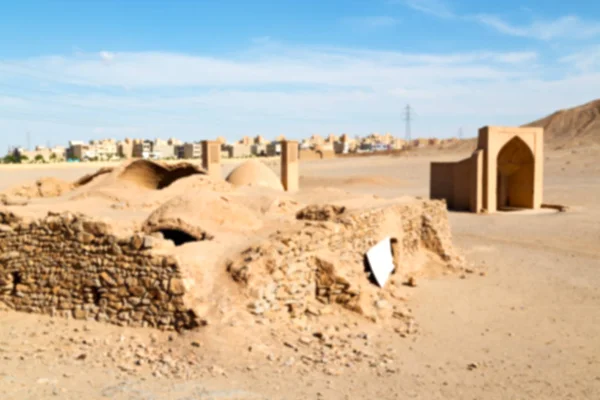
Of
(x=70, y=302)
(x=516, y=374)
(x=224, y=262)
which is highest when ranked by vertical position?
(x=224, y=262)

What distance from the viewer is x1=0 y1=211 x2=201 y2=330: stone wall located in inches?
285

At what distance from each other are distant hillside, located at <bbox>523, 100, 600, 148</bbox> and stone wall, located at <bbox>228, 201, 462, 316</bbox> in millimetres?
47789

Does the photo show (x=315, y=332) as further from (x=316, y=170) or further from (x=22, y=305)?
(x=316, y=170)

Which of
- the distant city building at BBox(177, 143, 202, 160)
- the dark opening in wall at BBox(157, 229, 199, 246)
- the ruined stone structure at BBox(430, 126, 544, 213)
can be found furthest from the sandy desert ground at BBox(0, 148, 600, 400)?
the distant city building at BBox(177, 143, 202, 160)

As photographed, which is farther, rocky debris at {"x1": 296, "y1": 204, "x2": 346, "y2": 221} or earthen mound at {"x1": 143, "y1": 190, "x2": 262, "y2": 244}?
rocky debris at {"x1": 296, "y1": 204, "x2": 346, "y2": 221}

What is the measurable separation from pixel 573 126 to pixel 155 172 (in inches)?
2039

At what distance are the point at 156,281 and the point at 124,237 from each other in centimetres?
81

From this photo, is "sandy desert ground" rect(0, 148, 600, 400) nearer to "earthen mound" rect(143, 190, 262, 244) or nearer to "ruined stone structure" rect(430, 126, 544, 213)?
"earthen mound" rect(143, 190, 262, 244)

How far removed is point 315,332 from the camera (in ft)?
24.5

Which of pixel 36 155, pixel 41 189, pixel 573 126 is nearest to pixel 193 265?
pixel 41 189

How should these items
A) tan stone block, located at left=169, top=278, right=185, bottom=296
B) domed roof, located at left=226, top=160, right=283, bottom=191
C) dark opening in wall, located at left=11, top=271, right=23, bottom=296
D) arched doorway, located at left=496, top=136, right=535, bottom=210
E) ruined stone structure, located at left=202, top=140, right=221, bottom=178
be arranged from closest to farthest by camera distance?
tan stone block, located at left=169, top=278, right=185, bottom=296 < dark opening in wall, located at left=11, top=271, right=23, bottom=296 < ruined stone structure, located at left=202, top=140, right=221, bottom=178 < domed roof, located at left=226, top=160, right=283, bottom=191 < arched doorway, located at left=496, top=136, right=535, bottom=210

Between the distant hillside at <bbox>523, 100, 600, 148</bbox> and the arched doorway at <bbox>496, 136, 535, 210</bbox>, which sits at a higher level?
the distant hillside at <bbox>523, 100, 600, 148</bbox>

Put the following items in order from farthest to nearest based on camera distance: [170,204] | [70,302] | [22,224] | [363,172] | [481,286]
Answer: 1. [363,172]
2. [481,286]
3. [170,204]
4. [22,224]
5. [70,302]

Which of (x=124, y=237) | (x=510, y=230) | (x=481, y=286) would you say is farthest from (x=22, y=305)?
(x=510, y=230)
